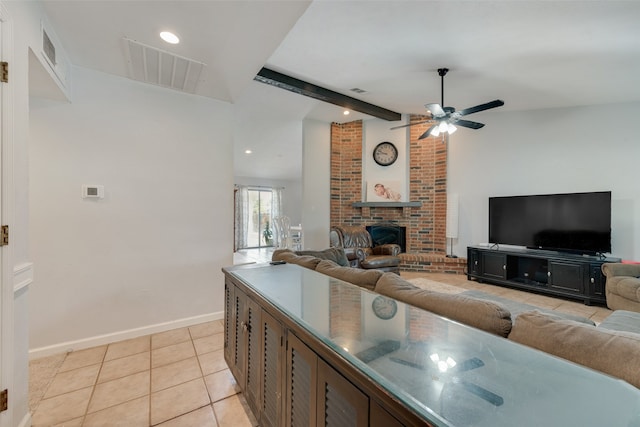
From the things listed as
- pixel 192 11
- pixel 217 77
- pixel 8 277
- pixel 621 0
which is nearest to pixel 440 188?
pixel 621 0

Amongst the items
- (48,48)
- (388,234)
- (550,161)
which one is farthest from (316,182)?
(48,48)

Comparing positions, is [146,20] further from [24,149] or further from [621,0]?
[621,0]

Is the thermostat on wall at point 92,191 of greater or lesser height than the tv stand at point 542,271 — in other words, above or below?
above

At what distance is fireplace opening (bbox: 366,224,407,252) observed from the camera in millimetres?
5617

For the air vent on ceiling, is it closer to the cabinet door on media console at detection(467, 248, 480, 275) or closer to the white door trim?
the white door trim

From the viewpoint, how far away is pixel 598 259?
3.58 metres

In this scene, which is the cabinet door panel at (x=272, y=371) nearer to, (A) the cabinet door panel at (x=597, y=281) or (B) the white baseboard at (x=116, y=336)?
(B) the white baseboard at (x=116, y=336)

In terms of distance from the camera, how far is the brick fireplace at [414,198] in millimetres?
5309

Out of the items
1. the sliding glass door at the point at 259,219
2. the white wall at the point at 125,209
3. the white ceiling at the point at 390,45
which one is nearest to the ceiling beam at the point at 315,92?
the white ceiling at the point at 390,45

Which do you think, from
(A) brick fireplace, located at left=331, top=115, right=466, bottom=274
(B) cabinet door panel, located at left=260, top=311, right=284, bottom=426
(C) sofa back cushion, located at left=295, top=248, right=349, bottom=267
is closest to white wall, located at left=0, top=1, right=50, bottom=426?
(B) cabinet door panel, located at left=260, top=311, right=284, bottom=426

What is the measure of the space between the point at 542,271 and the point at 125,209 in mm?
5445

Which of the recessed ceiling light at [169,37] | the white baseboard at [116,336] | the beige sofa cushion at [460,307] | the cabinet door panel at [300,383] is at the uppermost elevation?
the recessed ceiling light at [169,37]

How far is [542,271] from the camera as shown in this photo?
4.14m

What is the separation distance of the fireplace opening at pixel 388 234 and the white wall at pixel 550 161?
103 centimetres
